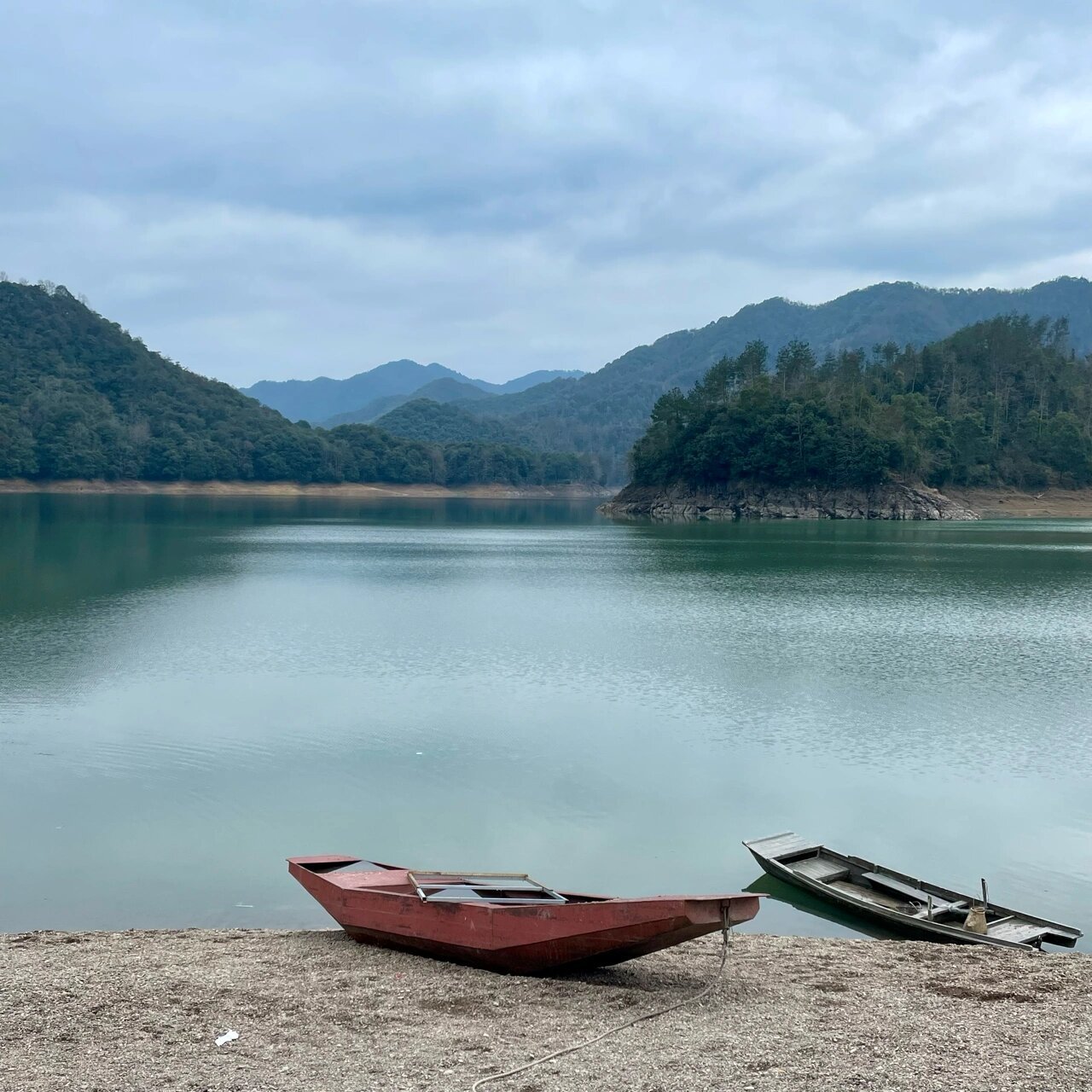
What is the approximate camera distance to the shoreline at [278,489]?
13625cm

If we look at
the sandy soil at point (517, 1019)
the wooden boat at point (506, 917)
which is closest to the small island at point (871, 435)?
the sandy soil at point (517, 1019)

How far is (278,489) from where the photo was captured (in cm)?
15688

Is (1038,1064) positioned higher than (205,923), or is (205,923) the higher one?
(1038,1064)

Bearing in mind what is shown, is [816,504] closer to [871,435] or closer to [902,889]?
[871,435]

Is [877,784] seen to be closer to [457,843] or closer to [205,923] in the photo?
[457,843]

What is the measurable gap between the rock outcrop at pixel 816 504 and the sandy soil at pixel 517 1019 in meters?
98.9

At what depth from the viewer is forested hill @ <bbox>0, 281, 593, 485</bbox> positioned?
134688 mm

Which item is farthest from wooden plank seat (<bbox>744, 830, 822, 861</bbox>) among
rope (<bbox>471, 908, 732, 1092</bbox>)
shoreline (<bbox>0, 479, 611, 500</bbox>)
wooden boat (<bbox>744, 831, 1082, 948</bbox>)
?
shoreline (<bbox>0, 479, 611, 500</bbox>)

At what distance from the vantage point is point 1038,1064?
7199 millimetres

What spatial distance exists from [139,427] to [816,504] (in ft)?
305

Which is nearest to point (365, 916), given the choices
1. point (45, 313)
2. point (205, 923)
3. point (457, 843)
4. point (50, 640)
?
point (205, 923)

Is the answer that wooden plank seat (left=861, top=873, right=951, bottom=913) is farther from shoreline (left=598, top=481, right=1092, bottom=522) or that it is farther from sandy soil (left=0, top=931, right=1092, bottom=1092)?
shoreline (left=598, top=481, right=1092, bottom=522)

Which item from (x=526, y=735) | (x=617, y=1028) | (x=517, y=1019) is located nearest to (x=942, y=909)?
(x=617, y=1028)

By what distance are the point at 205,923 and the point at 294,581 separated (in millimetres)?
31573
